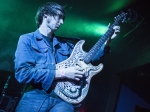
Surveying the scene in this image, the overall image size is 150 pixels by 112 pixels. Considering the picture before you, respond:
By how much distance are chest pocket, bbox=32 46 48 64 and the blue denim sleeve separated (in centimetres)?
8

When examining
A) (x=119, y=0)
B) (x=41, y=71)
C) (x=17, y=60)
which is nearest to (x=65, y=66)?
(x=41, y=71)

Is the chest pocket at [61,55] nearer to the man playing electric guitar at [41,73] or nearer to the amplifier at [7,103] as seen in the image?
the man playing electric guitar at [41,73]

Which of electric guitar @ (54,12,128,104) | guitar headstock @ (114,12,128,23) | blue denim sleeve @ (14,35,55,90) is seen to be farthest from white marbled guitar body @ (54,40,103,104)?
guitar headstock @ (114,12,128,23)

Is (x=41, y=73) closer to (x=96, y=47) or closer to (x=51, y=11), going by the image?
(x=96, y=47)

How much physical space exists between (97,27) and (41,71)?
4.92 metres

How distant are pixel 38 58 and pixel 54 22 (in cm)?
65

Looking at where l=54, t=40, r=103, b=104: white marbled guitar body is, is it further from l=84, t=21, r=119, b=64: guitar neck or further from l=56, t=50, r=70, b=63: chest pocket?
l=56, t=50, r=70, b=63: chest pocket

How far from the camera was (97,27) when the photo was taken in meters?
6.48

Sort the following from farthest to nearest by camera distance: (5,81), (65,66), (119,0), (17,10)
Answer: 1. (17,10)
2. (5,81)
3. (119,0)
4. (65,66)

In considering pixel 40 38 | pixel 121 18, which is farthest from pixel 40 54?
pixel 121 18

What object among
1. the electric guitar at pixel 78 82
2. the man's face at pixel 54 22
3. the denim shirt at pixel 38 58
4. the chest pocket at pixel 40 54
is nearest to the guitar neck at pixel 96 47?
the electric guitar at pixel 78 82

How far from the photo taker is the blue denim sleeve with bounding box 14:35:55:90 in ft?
6.02

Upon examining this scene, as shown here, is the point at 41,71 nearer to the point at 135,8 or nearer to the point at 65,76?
the point at 65,76

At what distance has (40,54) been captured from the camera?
83.6 inches
